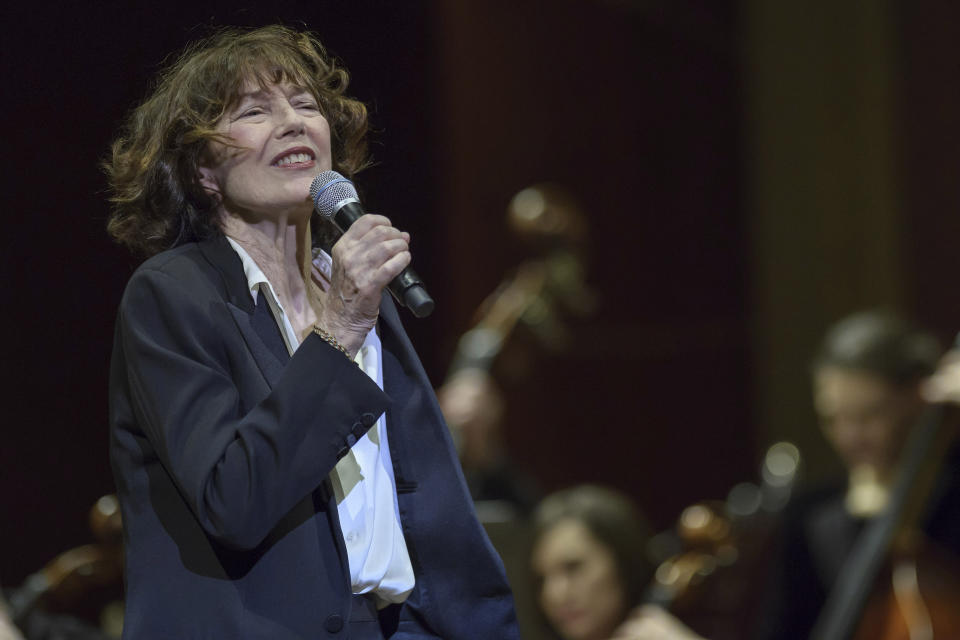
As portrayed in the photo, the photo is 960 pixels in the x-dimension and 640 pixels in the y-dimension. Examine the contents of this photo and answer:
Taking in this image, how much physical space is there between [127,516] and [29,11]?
47.4 inches

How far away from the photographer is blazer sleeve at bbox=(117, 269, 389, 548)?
1.31 meters

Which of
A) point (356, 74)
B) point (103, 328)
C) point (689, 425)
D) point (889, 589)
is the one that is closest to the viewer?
point (356, 74)

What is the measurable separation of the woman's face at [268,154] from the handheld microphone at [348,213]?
38 millimetres

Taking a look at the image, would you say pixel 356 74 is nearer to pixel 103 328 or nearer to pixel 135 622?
pixel 103 328

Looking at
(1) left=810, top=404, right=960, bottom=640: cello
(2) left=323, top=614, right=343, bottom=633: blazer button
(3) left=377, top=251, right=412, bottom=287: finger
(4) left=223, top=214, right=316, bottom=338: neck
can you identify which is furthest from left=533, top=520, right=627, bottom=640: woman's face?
(3) left=377, top=251, right=412, bottom=287: finger

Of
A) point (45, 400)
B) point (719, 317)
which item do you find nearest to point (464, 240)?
point (719, 317)

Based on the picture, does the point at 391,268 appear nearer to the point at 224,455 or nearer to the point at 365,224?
the point at 365,224

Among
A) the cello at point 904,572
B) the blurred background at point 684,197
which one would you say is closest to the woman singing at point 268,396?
the cello at point 904,572

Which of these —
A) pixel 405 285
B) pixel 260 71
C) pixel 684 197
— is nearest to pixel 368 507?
pixel 405 285

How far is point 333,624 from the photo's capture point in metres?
1.40

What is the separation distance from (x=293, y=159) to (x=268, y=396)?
1.14 ft

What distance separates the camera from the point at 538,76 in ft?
16.9

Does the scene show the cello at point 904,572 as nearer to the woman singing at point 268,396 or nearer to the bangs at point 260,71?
the woman singing at point 268,396

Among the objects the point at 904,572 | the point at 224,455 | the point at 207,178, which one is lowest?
the point at 904,572
